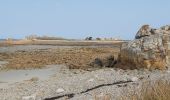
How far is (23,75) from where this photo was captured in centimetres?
1605

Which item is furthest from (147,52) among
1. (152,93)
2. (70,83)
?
(152,93)

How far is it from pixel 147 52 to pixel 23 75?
4.25m

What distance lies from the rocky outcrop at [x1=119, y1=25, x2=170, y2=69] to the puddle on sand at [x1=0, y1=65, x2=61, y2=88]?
8.79 feet

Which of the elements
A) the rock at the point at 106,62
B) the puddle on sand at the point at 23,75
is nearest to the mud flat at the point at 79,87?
the puddle on sand at the point at 23,75

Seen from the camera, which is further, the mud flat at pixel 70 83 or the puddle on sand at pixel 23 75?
the puddle on sand at pixel 23 75

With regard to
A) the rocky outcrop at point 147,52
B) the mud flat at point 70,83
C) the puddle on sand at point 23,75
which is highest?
the rocky outcrop at point 147,52

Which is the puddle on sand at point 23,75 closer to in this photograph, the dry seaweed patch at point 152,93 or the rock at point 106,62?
the rock at point 106,62

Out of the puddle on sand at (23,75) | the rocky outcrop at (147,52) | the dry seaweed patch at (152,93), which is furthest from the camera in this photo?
the rocky outcrop at (147,52)

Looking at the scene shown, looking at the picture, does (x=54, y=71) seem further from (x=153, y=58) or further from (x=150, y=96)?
(x=150, y=96)

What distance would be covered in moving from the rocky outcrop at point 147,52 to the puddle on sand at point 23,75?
2679 mm

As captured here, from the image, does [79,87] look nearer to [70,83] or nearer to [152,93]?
[70,83]

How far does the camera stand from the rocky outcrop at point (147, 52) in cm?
1487

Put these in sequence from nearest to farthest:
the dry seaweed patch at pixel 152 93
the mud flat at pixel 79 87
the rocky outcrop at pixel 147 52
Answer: the dry seaweed patch at pixel 152 93 < the mud flat at pixel 79 87 < the rocky outcrop at pixel 147 52

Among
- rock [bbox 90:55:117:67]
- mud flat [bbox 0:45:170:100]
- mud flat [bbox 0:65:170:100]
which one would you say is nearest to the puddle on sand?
mud flat [bbox 0:45:170:100]
